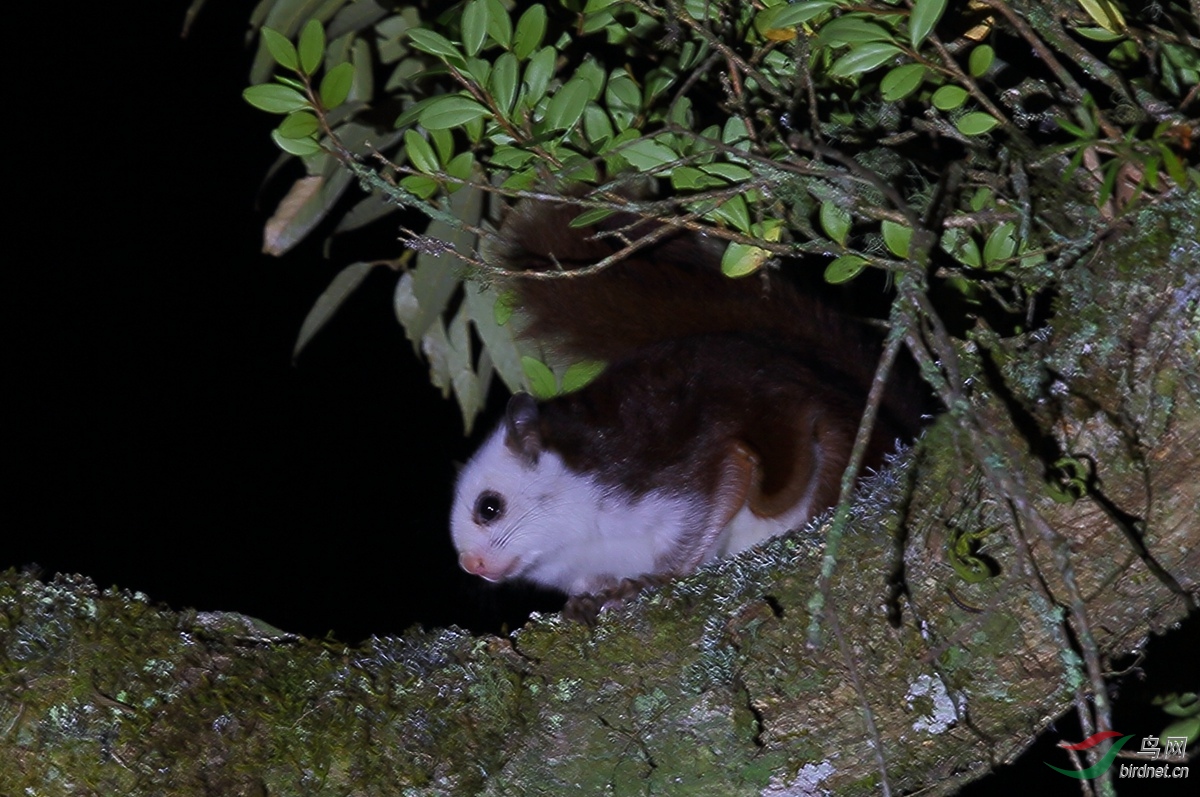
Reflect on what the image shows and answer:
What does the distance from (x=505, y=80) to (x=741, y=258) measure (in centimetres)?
42

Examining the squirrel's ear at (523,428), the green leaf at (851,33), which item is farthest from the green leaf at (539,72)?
the squirrel's ear at (523,428)

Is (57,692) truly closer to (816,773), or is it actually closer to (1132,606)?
(816,773)

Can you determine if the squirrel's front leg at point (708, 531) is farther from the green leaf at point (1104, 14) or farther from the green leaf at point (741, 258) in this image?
the green leaf at point (1104, 14)

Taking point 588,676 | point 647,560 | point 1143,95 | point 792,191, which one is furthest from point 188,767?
point 1143,95

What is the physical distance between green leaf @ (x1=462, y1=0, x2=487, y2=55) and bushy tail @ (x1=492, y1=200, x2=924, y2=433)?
785 mm

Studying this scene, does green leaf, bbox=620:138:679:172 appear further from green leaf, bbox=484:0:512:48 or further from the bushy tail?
the bushy tail

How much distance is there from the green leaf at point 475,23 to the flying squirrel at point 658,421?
2.00 feet

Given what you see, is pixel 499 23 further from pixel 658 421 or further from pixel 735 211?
pixel 658 421

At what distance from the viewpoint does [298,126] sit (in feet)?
5.82

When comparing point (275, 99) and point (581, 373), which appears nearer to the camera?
point (275, 99)

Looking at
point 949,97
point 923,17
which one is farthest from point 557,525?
point 923,17

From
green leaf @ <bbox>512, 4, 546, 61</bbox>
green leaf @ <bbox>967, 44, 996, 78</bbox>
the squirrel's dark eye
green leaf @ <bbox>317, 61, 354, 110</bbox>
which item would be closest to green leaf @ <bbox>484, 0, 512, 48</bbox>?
green leaf @ <bbox>512, 4, 546, 61</bbox>

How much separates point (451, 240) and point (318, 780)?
42.6 inches

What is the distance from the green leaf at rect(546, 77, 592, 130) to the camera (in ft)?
5.49
